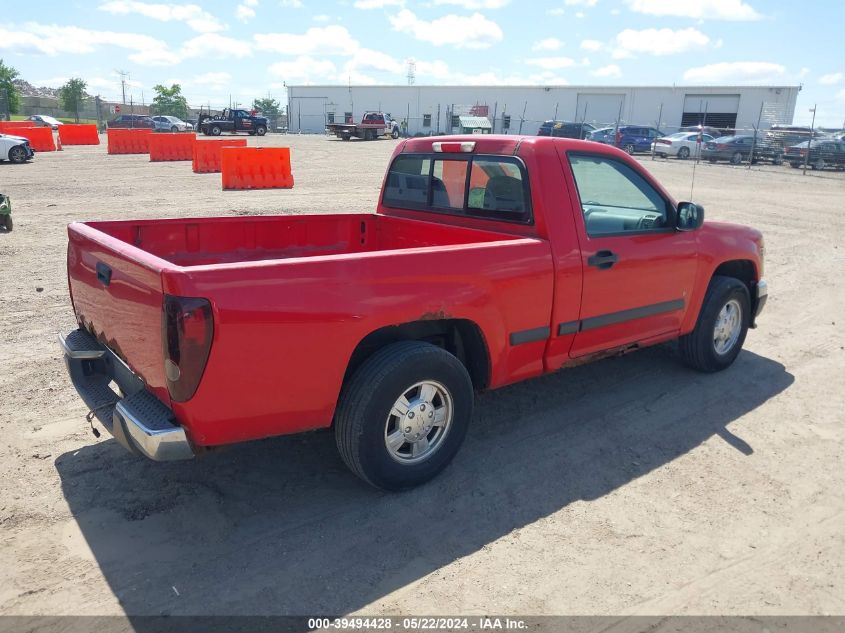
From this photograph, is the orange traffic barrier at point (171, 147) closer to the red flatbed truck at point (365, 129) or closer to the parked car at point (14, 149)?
the parked car at point (14, 149)

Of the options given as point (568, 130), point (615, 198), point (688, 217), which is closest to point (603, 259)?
point (615, 198)

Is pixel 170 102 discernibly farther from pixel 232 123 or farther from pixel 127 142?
pixel 127 142

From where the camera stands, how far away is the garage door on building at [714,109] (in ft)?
161

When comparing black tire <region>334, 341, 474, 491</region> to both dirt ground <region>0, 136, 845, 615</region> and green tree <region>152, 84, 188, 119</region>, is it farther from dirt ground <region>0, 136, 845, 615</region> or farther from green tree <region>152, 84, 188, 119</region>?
green tree <region>152, 84, 188, 119</region>

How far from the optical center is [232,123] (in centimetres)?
4703

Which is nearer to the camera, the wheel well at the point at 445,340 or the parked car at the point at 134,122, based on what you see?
the wheel well at the point at 445,340

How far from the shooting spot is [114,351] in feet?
11.4

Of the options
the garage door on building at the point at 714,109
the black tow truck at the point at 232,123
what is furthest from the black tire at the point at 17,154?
the garage door on building at the point at 714,109

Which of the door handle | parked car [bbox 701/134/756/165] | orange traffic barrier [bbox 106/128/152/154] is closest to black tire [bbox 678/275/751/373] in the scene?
the door handle

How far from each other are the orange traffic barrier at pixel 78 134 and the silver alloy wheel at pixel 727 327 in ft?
127

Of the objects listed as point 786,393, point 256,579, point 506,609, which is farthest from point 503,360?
point 786,393

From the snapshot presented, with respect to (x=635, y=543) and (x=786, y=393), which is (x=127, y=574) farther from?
(x=786, y=393)

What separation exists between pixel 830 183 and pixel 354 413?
89.5 feet

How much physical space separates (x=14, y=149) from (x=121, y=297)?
24.5 metres
